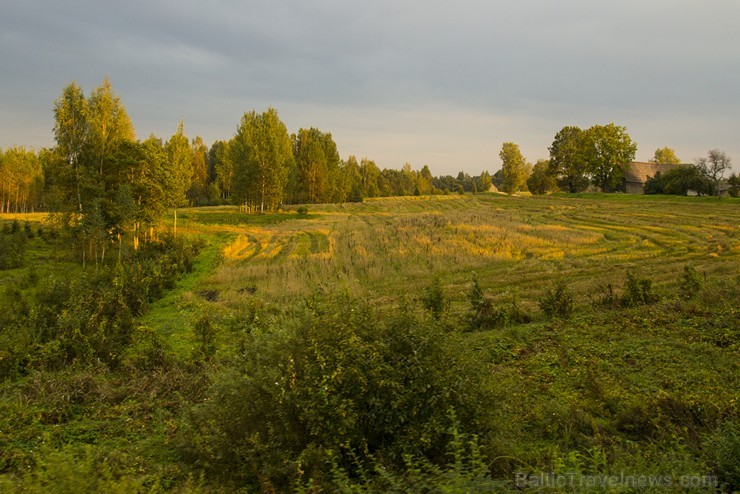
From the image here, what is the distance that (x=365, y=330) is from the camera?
569cm

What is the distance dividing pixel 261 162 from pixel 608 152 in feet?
160

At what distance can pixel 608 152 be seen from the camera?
61688 mm

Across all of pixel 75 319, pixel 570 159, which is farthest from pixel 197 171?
pixel 75 319

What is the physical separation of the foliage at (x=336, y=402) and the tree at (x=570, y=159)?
6668 centimetres

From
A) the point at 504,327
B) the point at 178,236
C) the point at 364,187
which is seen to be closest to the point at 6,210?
the point at 178,236

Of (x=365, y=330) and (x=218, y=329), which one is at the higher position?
(x=365, y=330)

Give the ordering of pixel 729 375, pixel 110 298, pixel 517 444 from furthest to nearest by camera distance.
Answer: pixel 110 298 → pixel 729 375 → pixel 517 444

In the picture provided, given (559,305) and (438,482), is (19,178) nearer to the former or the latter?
(559,305)

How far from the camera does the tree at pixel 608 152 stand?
6159 centimetres

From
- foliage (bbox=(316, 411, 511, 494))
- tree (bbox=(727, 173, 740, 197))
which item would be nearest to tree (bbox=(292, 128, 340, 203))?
tree (bbox=(727, 173, 740, 197))

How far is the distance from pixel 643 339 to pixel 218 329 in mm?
9818

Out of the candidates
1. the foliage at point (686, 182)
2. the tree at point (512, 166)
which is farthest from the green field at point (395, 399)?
the tree at point (512, 166)

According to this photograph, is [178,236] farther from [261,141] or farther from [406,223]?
[261,141]

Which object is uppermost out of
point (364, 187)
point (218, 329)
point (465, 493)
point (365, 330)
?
point (364, 187)
